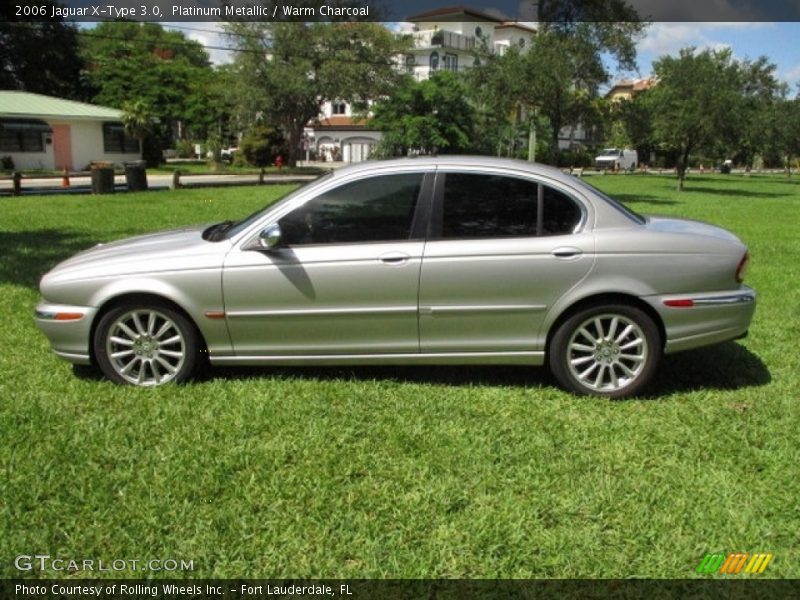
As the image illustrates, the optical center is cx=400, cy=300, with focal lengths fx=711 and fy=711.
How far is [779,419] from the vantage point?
4.58m

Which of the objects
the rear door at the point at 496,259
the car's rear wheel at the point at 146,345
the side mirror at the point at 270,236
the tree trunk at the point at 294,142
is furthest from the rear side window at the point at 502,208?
the tree trunk at the point at 294,142

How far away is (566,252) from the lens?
15.4ft

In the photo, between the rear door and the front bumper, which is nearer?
the rear door

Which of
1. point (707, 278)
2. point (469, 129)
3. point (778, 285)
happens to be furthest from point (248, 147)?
point (707, 278)

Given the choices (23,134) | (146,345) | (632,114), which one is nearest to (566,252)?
(146,345)

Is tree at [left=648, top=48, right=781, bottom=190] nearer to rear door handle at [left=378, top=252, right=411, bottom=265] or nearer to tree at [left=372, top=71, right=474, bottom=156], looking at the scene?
tree at [left=372, top=71, right=474, bottom=156]

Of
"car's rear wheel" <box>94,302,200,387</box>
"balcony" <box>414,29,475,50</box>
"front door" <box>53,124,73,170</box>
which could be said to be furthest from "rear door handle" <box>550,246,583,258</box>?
"balcony" <box>414,29,475,50</box>

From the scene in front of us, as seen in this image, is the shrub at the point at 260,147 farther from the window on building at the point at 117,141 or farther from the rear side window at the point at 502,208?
the rear side window at the point at 502,208

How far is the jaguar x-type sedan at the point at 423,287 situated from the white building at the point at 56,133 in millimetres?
38254

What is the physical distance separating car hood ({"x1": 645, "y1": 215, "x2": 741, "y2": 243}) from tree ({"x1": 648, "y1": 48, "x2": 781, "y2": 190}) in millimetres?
27699

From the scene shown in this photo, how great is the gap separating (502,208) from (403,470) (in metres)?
1.96

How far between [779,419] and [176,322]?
13.2ft

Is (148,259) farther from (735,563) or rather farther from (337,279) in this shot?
(735,563)

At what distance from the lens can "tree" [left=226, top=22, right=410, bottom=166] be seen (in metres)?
44.1
